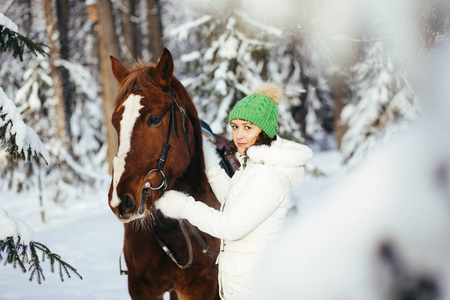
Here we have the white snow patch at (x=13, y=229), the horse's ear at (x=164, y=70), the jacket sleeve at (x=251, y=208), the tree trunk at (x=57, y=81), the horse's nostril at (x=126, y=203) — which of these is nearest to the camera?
the jacket sleeve at (x=251, y=208)

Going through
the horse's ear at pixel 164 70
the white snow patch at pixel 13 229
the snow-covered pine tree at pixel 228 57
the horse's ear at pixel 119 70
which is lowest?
the snow-covered pine tree at pixel 228 57

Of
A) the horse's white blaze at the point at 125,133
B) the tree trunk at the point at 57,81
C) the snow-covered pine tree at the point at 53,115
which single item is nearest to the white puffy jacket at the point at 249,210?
the horse's white blaze at the point at 125,133

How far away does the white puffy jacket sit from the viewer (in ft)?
7.61

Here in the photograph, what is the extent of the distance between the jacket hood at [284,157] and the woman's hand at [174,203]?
50 centimetres

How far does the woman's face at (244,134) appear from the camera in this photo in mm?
2529

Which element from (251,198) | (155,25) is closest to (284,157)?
(251,198)

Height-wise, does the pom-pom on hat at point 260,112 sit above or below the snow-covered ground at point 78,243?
above

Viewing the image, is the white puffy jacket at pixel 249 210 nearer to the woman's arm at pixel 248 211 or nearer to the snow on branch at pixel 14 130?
the woman's arm at pixel 248 211

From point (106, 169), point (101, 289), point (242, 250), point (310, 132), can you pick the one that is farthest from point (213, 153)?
point (310, 132)

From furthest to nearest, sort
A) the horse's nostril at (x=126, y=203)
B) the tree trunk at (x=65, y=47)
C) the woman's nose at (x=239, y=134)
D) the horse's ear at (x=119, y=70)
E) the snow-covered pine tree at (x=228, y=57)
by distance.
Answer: the tree trunk at (x=65, y=47)
the snow-covered pine tree at (x=228, y=57)
the horse's ear at (x=119, y=70)
the woman's nose at (x=239, y=134)
the horse's nostril at (x=126, y=203)

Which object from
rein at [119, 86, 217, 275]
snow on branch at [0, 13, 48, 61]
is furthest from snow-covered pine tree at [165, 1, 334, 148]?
snow on branch at [0, 13, 48, 61]

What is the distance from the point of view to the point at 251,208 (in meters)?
2.29

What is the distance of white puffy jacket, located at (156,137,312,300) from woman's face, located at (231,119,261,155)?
10 cm

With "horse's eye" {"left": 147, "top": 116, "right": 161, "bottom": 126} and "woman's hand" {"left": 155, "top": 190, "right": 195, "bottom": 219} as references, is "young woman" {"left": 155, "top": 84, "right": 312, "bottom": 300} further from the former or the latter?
"horse's eye" {"left": 147, "top": 116, "right": 161, "bottom": 126}
